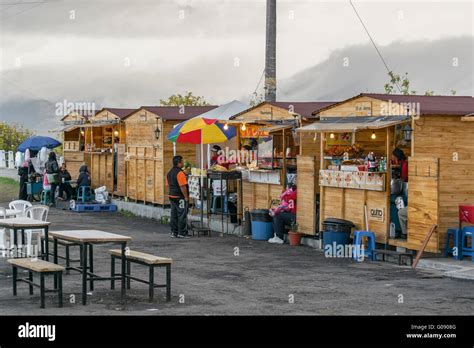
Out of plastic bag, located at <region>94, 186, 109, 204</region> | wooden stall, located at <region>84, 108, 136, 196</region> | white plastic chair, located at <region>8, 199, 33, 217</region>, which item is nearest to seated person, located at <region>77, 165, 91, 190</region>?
plastic bag, located at <region>94, 186, 109, 204</region>

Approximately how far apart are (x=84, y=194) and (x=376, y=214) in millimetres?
15816

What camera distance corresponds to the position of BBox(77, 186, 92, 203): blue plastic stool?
112ft

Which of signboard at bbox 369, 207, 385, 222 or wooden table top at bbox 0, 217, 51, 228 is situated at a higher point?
wooden table top at bbox 0, 217, 51, 228

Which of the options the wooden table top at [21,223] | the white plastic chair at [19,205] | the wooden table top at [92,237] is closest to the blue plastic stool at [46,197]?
the white plastic chair at [19,205]

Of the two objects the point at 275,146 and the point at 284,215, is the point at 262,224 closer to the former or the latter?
the point at 284,215

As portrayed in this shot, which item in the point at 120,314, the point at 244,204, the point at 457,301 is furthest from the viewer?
the point at 244,204

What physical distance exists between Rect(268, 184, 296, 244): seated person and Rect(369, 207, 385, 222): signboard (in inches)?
116

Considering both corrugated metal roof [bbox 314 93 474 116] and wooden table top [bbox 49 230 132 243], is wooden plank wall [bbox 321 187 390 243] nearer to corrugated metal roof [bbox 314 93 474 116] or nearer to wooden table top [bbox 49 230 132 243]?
corrugated metal roof [bbox 314 93 474 116]

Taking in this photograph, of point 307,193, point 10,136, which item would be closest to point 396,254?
point 307,193
